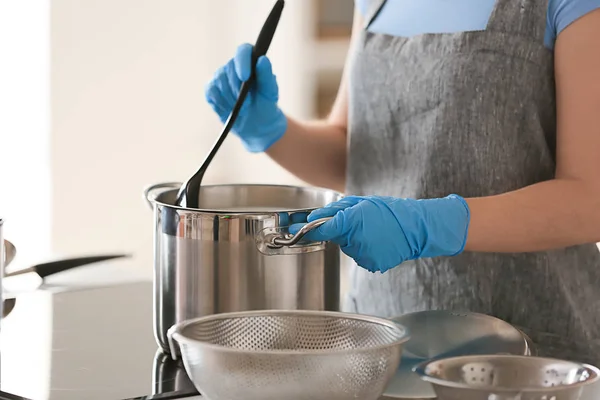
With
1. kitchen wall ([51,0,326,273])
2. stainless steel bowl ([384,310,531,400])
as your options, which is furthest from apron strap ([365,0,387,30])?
kitchen wall ([51,0,326,273])

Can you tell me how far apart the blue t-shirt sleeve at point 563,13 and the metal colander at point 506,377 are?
49 centimetres

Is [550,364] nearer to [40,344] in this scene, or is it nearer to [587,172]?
[587,172]

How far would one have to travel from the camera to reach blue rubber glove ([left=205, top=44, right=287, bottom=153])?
1.23 metres

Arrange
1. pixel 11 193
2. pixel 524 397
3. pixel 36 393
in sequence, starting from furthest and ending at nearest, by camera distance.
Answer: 1. pixel 11 193
2. pixel 36 393
3. pixel 524 397

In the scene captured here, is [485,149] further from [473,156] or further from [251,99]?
[251,99]

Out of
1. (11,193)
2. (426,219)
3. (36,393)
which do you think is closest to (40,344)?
(36,393)

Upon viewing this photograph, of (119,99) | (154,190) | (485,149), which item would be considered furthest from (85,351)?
(119,99)

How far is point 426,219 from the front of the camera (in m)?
0.97

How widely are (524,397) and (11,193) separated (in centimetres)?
228

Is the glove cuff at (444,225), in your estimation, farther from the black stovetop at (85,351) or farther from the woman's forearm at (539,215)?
the black stovetop at (85,351)

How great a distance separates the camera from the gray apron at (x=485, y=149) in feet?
3.77

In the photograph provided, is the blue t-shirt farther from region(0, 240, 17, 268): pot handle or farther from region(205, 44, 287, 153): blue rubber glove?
region(0, 240, 17, 268): pot handle

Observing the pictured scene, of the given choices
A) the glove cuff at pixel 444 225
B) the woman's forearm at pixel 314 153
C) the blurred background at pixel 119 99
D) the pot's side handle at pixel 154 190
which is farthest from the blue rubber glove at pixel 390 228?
the blurred background at pixel 119 99

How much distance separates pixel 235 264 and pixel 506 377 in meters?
0.30
